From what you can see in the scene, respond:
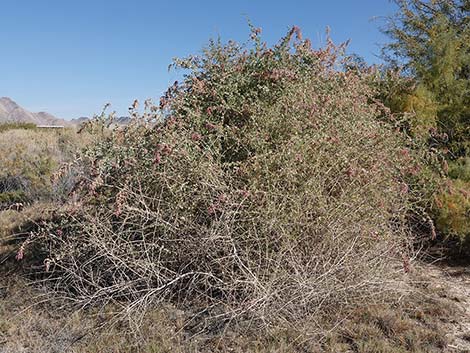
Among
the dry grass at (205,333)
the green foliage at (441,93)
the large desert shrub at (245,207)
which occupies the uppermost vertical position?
the green foliage at (441,93)

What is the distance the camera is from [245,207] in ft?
14.7

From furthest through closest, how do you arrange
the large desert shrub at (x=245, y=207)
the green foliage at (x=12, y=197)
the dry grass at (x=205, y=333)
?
the green foliage at (x=12, y=197) < the large desert shrub at (x=245, y=207) < the dry grass at (x=205, y=333)

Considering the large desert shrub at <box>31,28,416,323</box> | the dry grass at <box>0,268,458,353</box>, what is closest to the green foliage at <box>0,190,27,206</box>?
the large desert shrub at <box>31,28,416,323</box>

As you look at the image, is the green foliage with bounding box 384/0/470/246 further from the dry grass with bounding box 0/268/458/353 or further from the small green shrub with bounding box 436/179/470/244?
the dry grass with bounding box 0/268/458/353

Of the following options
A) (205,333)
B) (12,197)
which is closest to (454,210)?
(205,333)

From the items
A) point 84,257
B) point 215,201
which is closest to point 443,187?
point 215,201

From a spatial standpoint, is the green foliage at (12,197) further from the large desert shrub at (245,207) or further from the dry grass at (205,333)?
the dry grass at (205,333)

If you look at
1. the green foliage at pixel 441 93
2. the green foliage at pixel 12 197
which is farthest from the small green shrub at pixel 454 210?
the green foliage at pixel 12 197

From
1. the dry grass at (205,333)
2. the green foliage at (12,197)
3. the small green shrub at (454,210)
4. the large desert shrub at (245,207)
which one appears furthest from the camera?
the green foliage at (12,197)

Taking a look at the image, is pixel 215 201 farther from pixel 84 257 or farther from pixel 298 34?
pixel 298 34

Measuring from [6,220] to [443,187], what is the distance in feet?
20.6

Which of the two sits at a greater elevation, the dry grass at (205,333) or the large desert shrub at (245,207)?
the large desert shrub at (245,207)

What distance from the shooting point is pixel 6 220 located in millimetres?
8266

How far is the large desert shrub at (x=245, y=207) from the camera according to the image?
14.3ft
